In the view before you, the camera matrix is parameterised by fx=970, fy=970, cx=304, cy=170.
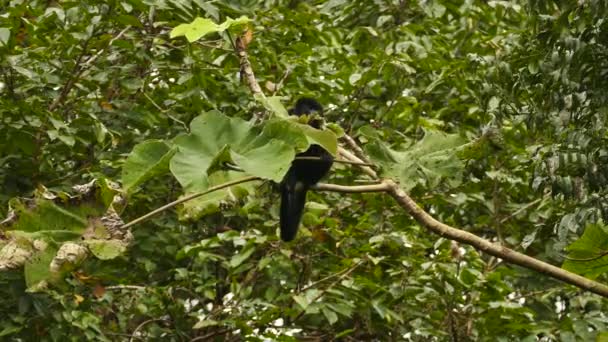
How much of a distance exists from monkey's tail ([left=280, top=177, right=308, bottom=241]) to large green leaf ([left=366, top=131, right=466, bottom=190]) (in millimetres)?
1162

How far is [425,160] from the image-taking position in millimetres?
2855

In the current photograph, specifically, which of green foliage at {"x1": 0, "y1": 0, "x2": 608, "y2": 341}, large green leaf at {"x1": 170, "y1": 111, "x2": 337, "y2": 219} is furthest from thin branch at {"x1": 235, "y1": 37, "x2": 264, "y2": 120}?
large green leaf at {"x1": 170, "y1": 111, "x2": 337, "y2": 219}

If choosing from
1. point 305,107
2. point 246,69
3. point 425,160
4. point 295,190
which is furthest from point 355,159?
point 305,107

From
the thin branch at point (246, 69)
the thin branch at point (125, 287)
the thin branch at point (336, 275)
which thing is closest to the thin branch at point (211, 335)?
the thin branch at point (125, 287)

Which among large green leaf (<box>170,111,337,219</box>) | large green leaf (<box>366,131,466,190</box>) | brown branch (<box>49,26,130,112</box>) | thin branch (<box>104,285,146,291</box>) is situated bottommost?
thin branch (<box>104,285,146,291</box>)

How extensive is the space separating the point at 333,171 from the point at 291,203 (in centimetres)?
120

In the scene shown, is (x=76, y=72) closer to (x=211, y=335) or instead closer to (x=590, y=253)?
(x=211, y=335)

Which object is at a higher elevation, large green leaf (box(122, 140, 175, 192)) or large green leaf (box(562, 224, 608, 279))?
large green leaf (box(122, 140, 175, 192))

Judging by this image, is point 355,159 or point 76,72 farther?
point 76,72

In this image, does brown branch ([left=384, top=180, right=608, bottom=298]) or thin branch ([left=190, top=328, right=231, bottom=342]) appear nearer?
brown branch ([left=384, top=180, right=608, bottom=298])

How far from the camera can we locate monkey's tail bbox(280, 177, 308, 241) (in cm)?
406

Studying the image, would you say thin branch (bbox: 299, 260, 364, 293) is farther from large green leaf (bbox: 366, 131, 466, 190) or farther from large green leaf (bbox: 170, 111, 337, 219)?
large green leaf (bbox: 170, 111, 337, 219)

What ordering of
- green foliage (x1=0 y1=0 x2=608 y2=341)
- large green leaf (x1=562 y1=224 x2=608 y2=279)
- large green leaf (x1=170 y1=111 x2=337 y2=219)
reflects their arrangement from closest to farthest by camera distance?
large green leaf (x1=170 y1=111 x2=337 y2=219) → large green leaf (x1=562 y1=224 x2=608 y2=279) → green foliage (x1=0 y1=0 x2=608 y2=341)

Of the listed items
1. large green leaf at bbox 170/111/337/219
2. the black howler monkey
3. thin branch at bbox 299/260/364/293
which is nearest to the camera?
large green leaf at bbox 170/111/337/219
